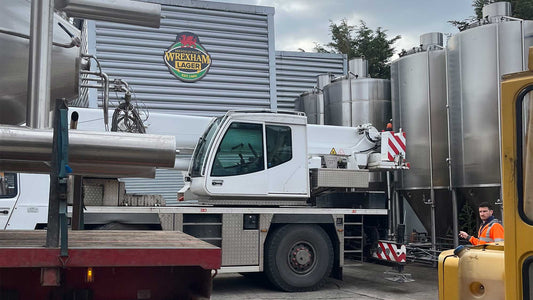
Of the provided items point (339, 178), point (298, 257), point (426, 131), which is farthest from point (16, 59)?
point (426, 131)

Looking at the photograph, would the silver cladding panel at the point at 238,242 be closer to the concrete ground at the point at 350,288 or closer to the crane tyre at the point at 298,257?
the crane tyre at the point at 298,257

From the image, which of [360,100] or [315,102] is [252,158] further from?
[315,102]

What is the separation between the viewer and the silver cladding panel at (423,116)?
11.4m

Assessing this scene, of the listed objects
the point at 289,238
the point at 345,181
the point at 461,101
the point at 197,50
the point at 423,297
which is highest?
the point at 197,50

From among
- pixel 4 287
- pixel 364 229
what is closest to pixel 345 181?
pixel 364 229

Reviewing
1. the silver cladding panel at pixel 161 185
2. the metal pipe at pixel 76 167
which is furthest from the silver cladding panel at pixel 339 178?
the metal pipe at pixel 76 167

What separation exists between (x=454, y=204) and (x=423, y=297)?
2.98m

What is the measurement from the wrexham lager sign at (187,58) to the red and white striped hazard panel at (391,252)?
5.74 m

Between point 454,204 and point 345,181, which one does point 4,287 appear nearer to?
point 345,181

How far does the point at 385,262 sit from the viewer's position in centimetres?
1015

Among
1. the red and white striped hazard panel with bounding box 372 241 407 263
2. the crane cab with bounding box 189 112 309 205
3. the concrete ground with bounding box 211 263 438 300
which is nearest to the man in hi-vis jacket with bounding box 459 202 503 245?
the concrete ground with bounding box 211 263 438 300

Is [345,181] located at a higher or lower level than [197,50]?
lower

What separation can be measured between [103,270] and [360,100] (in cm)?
1115

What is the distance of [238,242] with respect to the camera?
8812 mm
